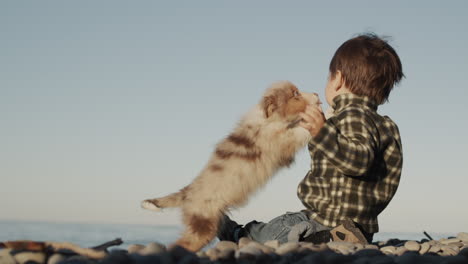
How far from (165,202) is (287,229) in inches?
48.8

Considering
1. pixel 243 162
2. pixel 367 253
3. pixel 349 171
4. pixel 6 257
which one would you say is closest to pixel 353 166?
pixel 349 171

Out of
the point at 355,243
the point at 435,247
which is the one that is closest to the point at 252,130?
the point at 355,243

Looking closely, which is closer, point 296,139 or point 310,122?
point 310,122

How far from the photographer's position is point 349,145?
15.3ft

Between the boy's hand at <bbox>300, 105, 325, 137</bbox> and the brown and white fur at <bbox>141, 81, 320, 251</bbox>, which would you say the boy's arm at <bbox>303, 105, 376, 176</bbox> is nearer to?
the boy's hand at <bbox>300, 105, 325, 137</bbox>

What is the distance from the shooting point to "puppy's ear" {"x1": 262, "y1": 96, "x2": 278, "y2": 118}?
18.3 feet

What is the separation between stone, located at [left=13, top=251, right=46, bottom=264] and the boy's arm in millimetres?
2386

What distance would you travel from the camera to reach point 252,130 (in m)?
5.38

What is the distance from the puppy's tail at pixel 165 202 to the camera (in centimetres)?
518

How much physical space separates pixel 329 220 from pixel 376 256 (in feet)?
3.62

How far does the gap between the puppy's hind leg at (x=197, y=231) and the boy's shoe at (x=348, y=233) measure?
3.63 feet

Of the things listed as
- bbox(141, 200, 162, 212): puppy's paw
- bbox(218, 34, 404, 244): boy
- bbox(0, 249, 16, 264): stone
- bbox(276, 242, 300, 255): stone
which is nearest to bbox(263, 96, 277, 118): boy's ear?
Result: bbox(218, 34, 404, 244): boy

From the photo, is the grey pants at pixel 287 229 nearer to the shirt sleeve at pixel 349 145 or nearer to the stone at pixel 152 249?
the shirt sleeve at pixel 349 145

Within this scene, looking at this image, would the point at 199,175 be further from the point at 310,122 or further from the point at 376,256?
the point at 376,256
